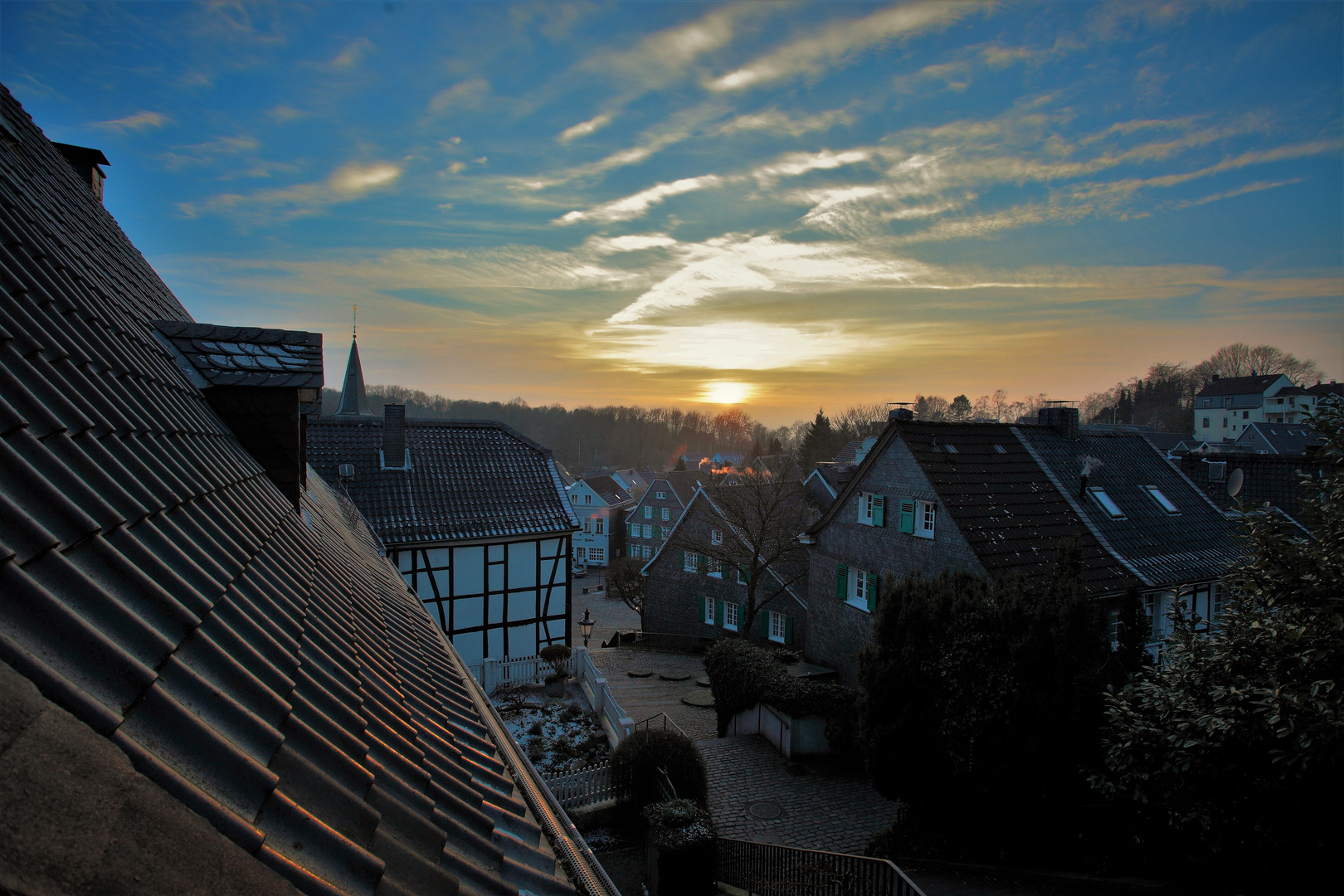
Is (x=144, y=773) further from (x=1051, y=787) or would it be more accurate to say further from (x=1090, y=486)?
(x=1090, y=486)

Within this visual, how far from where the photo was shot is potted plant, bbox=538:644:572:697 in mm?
16234

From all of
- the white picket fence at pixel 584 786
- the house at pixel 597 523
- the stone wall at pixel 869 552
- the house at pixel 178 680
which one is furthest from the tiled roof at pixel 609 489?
the house at pixel 178 680

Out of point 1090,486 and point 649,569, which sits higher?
point 1090,486

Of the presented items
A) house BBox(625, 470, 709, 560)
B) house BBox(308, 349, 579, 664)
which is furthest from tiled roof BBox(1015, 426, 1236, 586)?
house BBox(625, 470, 709, 560)

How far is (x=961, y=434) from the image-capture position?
1836 centimetres

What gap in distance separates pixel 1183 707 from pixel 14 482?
1059 centimetres

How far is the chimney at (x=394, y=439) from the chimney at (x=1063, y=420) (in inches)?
767

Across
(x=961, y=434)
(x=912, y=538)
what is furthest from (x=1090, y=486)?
(x=912, y=538)

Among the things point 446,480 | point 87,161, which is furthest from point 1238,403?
point 87,161

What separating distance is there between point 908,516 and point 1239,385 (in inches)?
3317

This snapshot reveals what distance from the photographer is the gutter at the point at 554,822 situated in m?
3.04

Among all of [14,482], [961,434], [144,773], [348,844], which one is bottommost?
[348,844]

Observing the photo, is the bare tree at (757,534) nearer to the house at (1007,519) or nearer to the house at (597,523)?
the house at (1007,519)

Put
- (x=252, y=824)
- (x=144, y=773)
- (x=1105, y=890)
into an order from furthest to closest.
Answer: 1. (x=1105, y=890)
2. (x=252, y=824)
3. (x=144, y=773)
